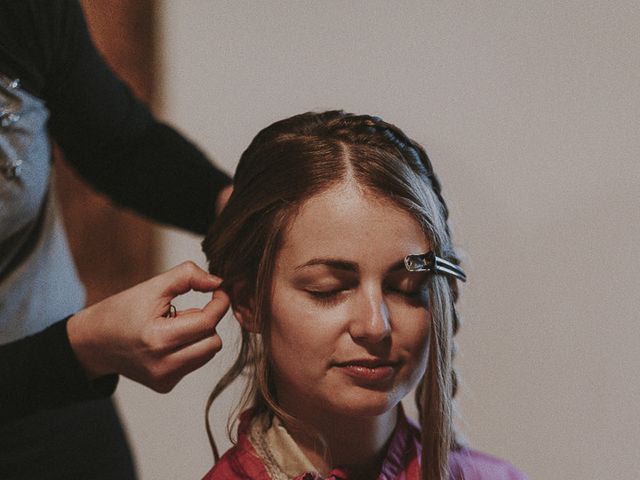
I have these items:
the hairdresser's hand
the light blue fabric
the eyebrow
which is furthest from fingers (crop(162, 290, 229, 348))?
the light blue fabric

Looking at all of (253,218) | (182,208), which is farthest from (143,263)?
(253,218)

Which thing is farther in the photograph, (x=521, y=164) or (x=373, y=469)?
(x=521, y=164)

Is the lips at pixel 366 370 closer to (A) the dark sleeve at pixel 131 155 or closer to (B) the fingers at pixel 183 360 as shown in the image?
(B) the fingers at pixel 183 360

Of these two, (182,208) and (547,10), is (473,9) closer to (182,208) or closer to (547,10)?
(547,10)

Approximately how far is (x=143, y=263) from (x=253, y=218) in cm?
56

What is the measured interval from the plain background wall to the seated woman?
0.25 metres

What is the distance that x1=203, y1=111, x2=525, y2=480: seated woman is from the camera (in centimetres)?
68

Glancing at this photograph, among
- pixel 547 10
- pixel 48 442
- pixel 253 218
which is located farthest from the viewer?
pixel 547 10

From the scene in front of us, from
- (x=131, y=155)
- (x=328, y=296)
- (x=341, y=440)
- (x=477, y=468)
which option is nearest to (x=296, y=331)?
(x=328, y=296)

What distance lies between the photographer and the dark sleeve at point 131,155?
0.90 m

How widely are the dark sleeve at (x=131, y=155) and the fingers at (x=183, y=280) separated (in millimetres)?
262

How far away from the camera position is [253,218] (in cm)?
74

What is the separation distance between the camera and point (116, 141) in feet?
3.11

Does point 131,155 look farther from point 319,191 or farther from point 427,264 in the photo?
point 427,264
